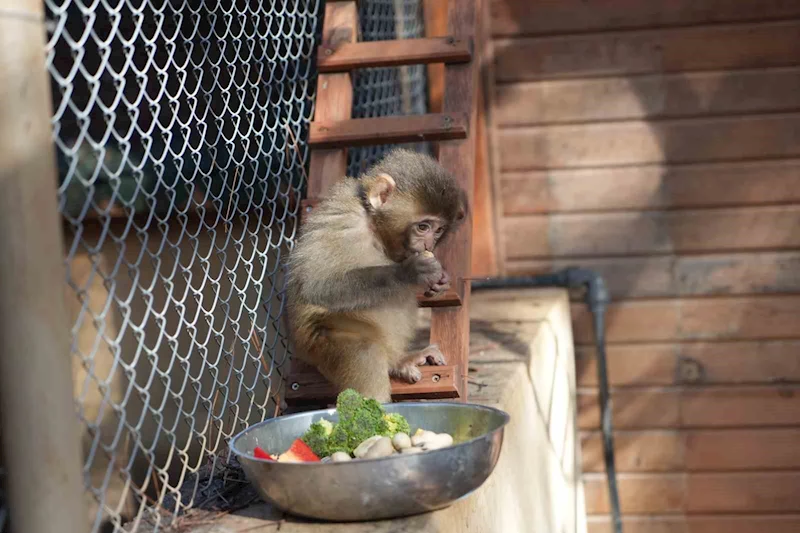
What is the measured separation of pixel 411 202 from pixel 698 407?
10.2 ft

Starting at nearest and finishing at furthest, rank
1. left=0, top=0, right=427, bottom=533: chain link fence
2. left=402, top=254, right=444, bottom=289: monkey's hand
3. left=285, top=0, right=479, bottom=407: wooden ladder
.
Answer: left=402, top=254, right=444, bottom=289: monkey's hand < left=285, top=0, right=479, bottom=407: wooden ladder < left=0, top=0, right=427, bottom=533: chain link fence

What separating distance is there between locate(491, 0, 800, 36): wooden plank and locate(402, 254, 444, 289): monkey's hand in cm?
291

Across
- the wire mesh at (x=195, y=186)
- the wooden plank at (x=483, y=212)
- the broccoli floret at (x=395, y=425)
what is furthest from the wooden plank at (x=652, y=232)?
the broccoli floret at (x=395, y=425)

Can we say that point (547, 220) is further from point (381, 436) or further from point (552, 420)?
point (381, 436)

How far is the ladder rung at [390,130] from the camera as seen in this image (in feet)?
12.2

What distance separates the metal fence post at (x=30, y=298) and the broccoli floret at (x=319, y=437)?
2.76ft

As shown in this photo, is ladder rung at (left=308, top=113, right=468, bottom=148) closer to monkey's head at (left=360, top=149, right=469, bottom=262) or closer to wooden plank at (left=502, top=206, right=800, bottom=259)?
monkey's head at (left=360, top=149, right=469, bottom=262)

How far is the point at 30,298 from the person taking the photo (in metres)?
1.74

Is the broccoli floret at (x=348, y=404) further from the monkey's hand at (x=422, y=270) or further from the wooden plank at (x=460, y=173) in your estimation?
the wooden plank at (x=460, y=173)

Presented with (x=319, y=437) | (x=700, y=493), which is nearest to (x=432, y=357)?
(x=319, y=437)

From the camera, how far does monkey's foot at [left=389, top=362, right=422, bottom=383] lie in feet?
10.8

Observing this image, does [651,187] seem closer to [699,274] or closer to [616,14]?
[699,274]

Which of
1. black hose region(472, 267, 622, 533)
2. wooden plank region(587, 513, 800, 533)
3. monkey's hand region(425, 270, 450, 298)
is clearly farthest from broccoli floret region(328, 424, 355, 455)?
wooden plank region(587, 513, 800, 533)

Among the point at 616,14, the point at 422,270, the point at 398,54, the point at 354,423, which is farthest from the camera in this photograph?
the point at 616,14
